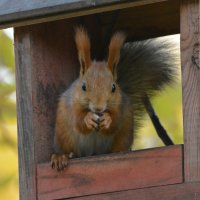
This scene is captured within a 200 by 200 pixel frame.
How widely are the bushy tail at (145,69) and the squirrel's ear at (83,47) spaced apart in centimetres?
44

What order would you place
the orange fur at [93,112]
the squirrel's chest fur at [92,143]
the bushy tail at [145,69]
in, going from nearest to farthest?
the orange fur at [93,112] < the squirrel's chest fur at [92,143] < the bushy tail at [145,69]

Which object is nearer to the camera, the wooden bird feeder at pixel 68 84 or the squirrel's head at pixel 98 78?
the wooden bird feeder at pixel 68 84

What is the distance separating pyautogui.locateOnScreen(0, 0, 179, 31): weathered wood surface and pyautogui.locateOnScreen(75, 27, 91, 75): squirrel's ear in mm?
244

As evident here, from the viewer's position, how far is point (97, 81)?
4.09 meters

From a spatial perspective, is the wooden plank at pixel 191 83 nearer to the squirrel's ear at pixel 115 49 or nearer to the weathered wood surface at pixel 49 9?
the weathered wood surface at pixel 49 9

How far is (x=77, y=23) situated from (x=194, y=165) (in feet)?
4.43

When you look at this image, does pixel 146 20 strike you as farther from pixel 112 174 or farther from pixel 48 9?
pixel 112 174

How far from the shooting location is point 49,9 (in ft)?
12.8

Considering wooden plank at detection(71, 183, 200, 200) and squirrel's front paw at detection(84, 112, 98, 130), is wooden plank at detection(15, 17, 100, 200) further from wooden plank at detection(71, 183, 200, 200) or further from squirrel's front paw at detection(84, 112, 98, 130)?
wooden plank at detection(71, 183, 200, 200)

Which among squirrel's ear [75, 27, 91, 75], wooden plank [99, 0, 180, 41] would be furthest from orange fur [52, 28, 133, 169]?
wooden plank [99, 0, 180, 41]

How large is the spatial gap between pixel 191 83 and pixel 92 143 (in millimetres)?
919

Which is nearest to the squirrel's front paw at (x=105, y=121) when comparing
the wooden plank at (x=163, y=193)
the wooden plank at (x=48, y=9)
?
the wooden plank at (x=163, y=193)

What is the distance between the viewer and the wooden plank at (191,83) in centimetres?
357

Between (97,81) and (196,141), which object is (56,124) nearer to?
(97,81)
